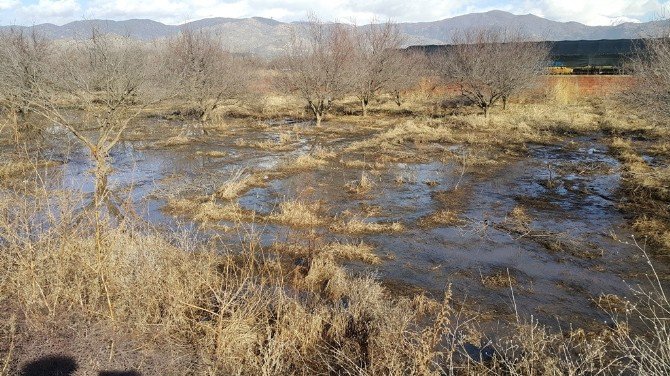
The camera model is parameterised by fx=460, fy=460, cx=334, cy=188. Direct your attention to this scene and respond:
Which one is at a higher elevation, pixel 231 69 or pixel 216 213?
pixel 231 69

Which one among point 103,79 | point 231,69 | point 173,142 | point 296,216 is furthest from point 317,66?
point 296,216

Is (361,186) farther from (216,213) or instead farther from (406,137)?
(406,137)

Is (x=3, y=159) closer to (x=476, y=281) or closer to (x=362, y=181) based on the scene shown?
(x=362, y=181)

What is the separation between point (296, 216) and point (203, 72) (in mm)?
14959

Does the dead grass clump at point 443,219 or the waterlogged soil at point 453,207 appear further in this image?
the dead grass clump at point 443,219

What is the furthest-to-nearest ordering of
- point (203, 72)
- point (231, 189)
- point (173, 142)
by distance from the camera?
point (203, 72) < point (173, 142) < point (231, 189)

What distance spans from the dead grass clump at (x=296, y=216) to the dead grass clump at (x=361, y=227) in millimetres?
400

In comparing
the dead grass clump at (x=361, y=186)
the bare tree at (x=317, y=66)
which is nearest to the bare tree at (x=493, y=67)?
the bare tree at (x=317, y=66)

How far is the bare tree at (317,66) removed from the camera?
2112 cm

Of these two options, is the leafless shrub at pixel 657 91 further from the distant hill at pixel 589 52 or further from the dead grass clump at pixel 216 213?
the distant hill at pixel 589 52

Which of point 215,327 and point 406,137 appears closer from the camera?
point 215,327

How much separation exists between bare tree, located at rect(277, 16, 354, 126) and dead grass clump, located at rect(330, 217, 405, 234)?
44.2 feet

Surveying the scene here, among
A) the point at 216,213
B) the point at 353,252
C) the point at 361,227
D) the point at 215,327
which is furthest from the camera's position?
the point at 216,213

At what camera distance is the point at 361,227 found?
8.36 metres
